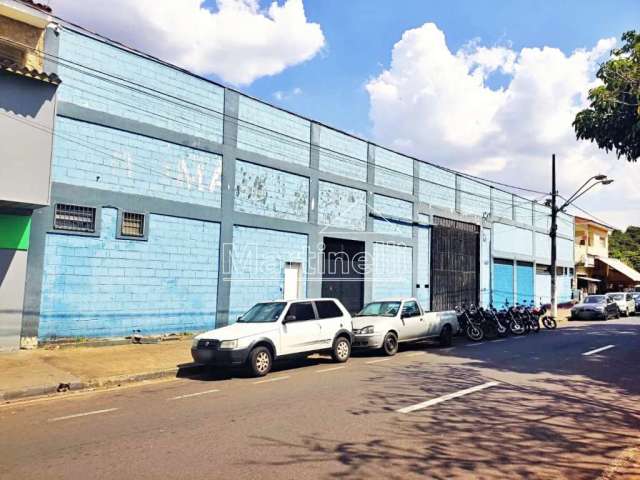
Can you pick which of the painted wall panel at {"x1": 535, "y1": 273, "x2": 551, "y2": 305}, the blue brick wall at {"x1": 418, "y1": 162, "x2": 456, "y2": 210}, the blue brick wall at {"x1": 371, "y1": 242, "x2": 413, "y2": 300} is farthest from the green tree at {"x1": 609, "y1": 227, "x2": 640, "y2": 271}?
the blue brick wall at {"x1": 371, "y1": 242, "x2": 413, "y2": 300}

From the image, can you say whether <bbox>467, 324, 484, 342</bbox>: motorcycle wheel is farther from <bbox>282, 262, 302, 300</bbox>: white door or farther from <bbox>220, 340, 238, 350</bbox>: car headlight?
<bbox>220, 340, 238, 350</bbox>: car headlight

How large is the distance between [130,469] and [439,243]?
22865mm

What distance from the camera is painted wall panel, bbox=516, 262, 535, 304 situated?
3416cm

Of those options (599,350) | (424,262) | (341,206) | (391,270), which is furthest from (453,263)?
(599,350)

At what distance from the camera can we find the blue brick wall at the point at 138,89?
13500mm

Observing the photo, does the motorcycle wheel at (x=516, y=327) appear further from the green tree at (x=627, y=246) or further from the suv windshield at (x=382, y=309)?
the green tree at (x=627, y=246)

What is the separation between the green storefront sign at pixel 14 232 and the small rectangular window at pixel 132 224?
7.78 ft

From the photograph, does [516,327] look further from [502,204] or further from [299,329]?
[502,204]

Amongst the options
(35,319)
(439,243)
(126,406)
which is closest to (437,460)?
(126,406)

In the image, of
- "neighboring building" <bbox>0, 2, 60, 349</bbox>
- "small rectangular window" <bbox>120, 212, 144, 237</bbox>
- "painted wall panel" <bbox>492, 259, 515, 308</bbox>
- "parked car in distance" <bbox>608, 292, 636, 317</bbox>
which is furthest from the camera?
"parked car in distance" <bbox>608, 292, 636, 317</bbox>

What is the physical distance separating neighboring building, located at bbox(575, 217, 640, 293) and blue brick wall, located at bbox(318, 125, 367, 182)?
3049 centimetres

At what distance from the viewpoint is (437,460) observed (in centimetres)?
551

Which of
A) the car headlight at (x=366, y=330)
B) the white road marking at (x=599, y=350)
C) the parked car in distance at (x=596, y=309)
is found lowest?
the white road marking at (x=599, y=350)

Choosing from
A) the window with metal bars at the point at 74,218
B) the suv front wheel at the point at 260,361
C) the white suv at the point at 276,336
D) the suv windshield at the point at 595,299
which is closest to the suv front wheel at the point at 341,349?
the white suv at the point at 276,336
